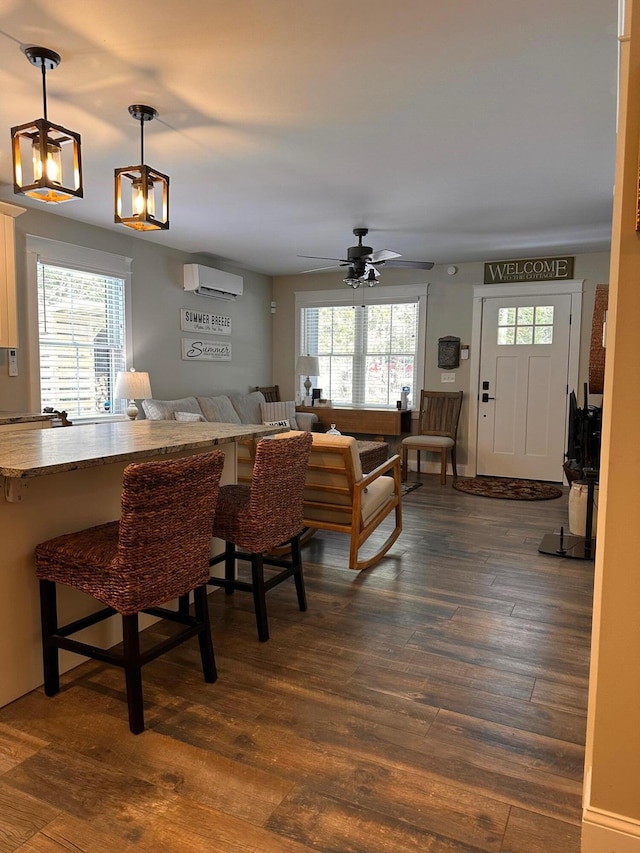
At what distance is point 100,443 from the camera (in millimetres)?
2266

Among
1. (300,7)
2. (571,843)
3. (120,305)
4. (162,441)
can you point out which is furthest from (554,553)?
(120,305)

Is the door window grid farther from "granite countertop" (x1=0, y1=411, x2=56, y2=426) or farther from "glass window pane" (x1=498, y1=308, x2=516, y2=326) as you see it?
"granite countertop" (x1=0, y1=411, x2=56, y2=426)

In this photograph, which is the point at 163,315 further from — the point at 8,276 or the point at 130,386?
the point at 8,276

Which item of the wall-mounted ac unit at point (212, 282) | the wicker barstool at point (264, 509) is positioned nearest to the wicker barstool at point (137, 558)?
the wicker barstool at point (264, 509)

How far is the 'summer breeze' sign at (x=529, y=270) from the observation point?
242 inches

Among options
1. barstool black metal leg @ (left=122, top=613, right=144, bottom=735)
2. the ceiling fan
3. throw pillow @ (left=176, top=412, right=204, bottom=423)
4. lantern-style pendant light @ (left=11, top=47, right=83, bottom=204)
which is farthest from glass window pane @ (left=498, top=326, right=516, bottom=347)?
barstool black metal leg @ (left=122, top=613, right=144, bottom=735)

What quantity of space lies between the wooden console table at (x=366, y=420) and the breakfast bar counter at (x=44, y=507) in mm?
4467

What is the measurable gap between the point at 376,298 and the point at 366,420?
1583 mm

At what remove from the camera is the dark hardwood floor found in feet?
4.97

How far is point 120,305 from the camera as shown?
17.8 ft

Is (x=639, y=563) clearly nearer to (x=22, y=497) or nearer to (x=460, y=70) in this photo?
(x=22, y=497)

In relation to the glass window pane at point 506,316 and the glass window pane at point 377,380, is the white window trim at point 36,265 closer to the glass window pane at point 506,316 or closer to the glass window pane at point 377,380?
the glass window pane at point 377,380

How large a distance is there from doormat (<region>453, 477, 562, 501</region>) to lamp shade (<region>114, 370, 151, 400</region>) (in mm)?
3374

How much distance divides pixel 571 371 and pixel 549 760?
5.18 metres
